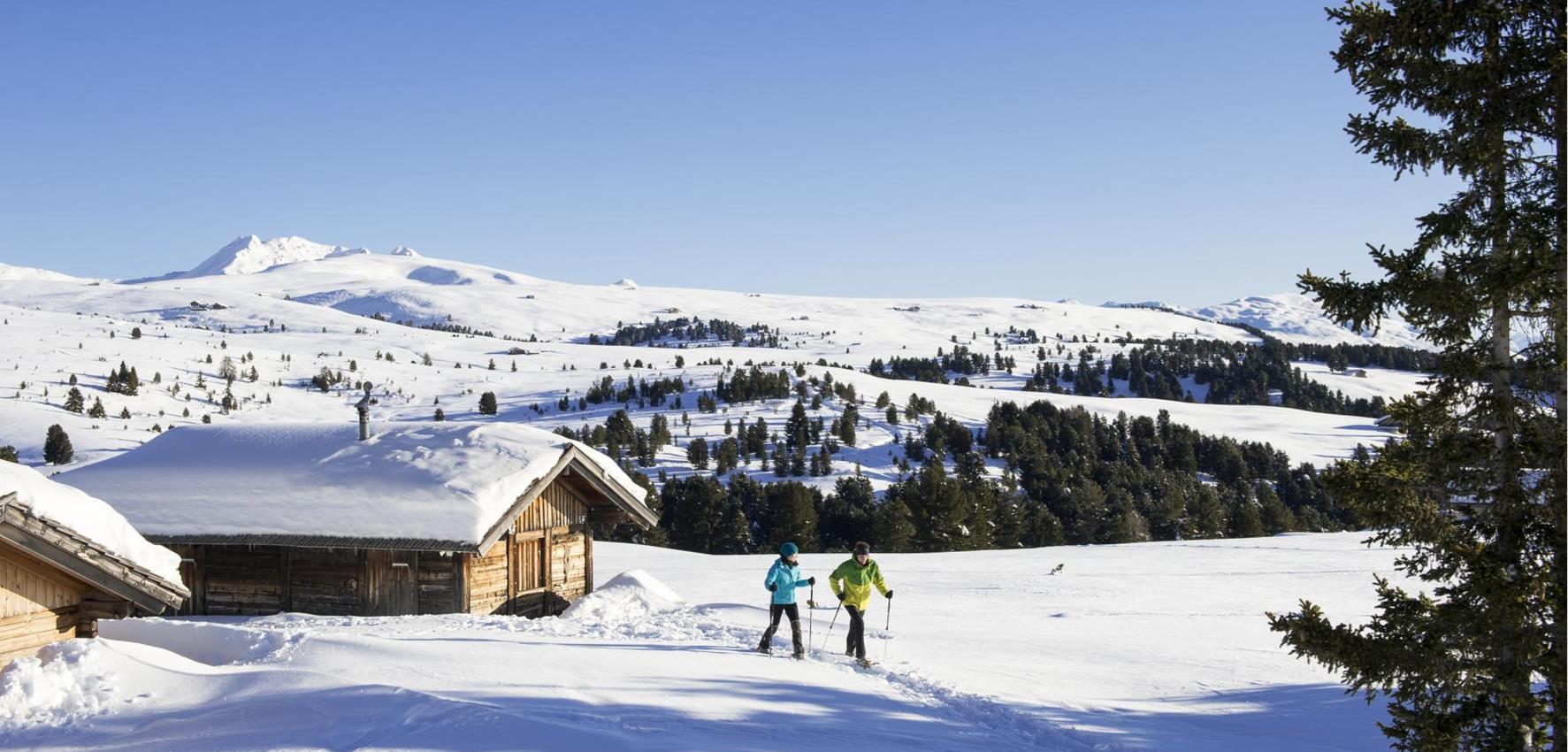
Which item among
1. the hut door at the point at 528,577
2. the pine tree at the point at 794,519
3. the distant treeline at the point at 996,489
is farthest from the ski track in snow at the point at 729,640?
the pine tree at the point at 794,519

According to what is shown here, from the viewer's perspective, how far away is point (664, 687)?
35.6ft

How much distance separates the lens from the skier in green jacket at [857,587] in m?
14.0

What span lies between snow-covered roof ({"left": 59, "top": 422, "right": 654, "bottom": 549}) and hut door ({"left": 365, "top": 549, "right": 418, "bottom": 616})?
93 cm

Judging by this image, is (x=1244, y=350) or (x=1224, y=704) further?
(x=1244, y=350)

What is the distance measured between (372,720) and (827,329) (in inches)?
7193

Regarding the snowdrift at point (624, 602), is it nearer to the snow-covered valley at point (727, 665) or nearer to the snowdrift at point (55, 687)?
the snow-covered valley at point (727, 665)

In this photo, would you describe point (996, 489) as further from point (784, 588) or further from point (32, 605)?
point (32, 605)

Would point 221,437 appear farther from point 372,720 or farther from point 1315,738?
point 1315,738

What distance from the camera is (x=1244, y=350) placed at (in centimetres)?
15925

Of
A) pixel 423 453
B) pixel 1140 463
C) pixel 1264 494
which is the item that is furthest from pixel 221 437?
pixel 1140 463

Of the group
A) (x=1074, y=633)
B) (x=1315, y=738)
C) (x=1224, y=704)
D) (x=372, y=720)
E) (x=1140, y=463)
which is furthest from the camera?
(x=1140, y=463)

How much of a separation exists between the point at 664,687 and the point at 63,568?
18.9ft

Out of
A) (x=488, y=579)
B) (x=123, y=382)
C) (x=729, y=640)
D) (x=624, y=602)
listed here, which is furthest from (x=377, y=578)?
(x=123, y=382)

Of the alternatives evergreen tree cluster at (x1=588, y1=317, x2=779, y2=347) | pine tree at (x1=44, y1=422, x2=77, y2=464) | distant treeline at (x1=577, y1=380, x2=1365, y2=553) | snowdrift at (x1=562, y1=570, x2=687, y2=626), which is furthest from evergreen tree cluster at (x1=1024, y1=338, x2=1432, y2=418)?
snowdrift at (x1=562, y1=570, x2=687, y2=626)
